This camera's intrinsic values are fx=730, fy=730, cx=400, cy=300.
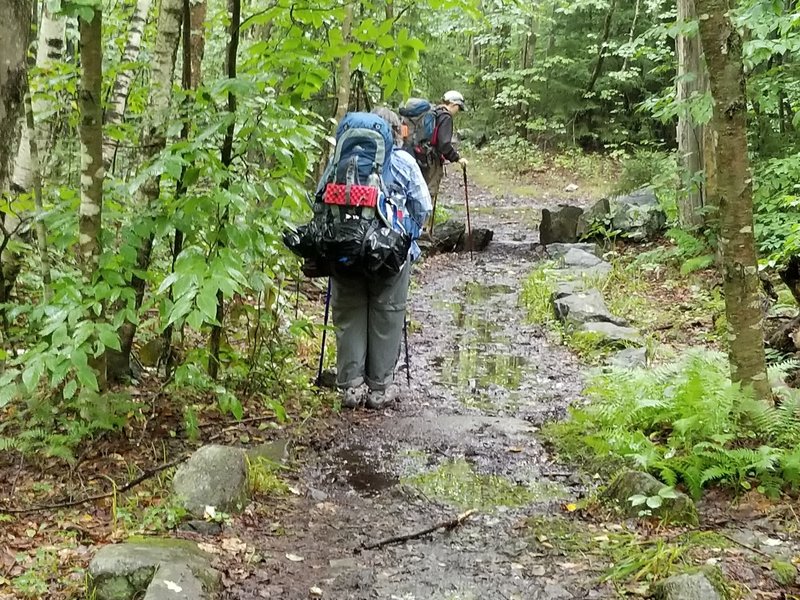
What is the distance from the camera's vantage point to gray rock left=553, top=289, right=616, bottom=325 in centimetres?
853

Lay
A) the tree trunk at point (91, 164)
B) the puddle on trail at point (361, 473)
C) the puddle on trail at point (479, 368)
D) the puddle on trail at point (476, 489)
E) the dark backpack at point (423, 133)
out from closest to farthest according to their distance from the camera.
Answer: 1. the tree trunk at point (91, 164)
2. the puddle on trail at point (476, 489)
3. the puddle on trail at point (361, 473)
4. the puddle on trail at point (479, 368)
5. the dark backpack at point (423, 133)

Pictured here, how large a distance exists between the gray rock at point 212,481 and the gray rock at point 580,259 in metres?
8.39

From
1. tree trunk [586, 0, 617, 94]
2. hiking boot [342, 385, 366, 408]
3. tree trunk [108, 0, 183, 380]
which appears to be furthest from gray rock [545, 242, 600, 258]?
tree trunk [586, 0, 617, 94]

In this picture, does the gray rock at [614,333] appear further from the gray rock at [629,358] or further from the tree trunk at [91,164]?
the tree trunk at [91,164]

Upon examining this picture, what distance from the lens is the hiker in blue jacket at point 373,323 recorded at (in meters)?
5.93

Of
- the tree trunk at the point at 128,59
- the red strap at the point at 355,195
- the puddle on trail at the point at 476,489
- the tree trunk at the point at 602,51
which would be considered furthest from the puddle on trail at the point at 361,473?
the tree trunk at the point at 602,51

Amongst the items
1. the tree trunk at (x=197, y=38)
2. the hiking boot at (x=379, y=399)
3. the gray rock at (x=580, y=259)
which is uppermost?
the tree trunk at (x=197, y=38)

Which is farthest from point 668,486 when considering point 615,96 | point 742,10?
point 615,96

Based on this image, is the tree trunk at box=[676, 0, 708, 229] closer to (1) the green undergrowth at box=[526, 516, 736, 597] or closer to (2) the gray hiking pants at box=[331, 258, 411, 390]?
(2) the gray hiking pants at box=[331, 258, 411, 390]

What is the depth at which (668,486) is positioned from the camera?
12.8 feet

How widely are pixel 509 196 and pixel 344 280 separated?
16.0m

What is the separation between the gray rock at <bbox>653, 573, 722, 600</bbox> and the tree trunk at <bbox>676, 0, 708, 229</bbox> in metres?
8.54

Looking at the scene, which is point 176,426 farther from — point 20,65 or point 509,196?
point 509,196

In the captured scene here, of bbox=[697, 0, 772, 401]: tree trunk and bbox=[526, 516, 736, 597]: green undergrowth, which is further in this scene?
bbox=[697, 0, 772, 401]: tree trunk
